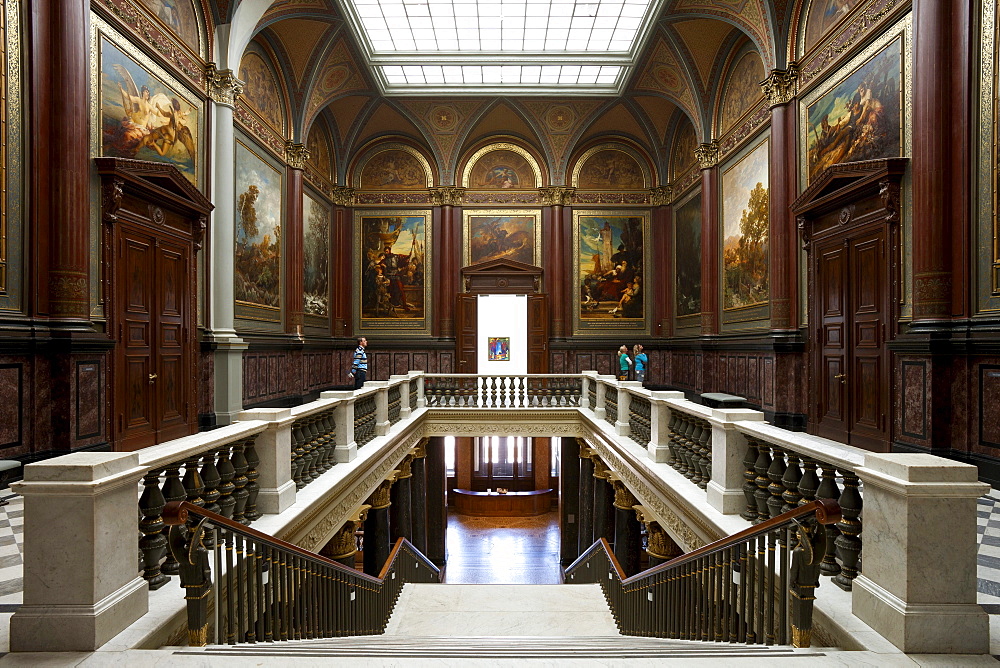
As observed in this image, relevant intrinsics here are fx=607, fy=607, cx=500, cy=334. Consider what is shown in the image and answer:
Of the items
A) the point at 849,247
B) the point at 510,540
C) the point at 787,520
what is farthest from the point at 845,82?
the point at 510,540

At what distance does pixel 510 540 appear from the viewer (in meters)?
17.6

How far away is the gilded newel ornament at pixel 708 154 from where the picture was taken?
49.1ft

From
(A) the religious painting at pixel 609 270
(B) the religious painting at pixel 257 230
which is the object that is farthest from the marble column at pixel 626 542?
(B) the religious painting at pixel 257 230

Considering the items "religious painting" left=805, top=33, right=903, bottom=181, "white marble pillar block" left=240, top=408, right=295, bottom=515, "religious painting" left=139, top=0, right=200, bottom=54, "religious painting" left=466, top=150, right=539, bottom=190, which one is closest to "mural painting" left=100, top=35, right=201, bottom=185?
"religious painting" left=139, top=0, right=200, bottom=54

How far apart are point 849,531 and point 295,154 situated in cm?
1466

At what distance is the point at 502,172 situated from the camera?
1958 centimetres

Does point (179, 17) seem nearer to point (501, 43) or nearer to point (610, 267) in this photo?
point (501, 43)

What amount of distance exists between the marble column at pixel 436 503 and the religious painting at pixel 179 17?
10.5 m

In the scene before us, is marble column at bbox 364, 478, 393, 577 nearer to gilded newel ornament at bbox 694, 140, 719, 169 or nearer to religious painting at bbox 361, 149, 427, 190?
gilded newel ornament at bbox 694, 140, 719, 169

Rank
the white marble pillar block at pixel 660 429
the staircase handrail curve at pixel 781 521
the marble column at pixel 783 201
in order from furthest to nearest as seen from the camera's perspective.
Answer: the marble column at pixel 783 201 < the white marble pillar block at pixel 660 429 < the staircase handrail curve at pixel 781 521

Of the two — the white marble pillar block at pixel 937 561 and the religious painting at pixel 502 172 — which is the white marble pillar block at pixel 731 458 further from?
the religious painting at pixel 502 172

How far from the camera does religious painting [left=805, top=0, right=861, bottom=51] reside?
9.60 m

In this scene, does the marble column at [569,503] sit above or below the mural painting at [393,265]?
below

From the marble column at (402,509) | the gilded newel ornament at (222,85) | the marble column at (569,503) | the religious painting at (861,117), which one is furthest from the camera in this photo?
the marble column at (569,503)
